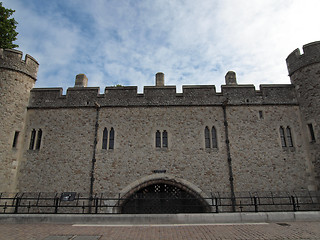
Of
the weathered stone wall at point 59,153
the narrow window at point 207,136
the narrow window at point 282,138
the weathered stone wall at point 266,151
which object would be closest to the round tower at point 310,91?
the weathered stone wall at point 266,151

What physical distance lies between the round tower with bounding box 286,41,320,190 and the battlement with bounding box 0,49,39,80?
57.5 ft

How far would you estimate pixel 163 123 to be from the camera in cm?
1249

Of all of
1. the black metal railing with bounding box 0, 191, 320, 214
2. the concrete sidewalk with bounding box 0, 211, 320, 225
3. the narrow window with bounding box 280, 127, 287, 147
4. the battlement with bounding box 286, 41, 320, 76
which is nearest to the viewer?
the concrete sidewalk with bounding box 0, 211, 320, 225

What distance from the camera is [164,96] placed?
42.7 feet

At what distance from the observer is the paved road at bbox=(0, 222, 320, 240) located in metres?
5.65

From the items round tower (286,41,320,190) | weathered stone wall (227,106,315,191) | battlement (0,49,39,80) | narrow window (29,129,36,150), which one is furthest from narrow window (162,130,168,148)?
battlement (0,49,39,80)

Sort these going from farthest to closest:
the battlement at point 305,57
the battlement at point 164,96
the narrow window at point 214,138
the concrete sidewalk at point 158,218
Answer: the battlement at point 164,96 → the battlement at point 305,57 → the narrow window at point 214,138 → the concrete sidewalk at point 158,218

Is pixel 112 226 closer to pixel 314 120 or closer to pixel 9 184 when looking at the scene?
pixel 9 184

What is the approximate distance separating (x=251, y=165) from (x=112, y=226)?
27.9 feet

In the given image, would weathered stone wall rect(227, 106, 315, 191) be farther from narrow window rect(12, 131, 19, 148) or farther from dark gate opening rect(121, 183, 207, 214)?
narrow window rect(12, 131, 19, 148)

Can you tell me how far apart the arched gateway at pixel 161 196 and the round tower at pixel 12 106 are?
674 centimetres

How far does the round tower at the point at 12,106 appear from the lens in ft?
36.7

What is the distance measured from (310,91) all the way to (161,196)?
1109 centimetres

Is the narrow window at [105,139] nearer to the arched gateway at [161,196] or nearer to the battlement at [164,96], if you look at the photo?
the battlement at [164,96]
